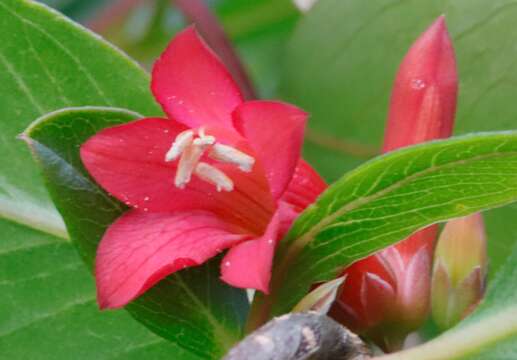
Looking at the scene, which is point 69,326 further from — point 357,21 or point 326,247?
point 357,21

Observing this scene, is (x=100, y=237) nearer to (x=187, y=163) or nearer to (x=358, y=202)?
(x=187, y=163)

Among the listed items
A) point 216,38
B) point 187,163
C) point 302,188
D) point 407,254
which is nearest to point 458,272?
point 407,254

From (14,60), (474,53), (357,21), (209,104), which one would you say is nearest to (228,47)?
(357,21)

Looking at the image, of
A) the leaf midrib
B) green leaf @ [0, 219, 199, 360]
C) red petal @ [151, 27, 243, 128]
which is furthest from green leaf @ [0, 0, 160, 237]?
the leaf midrib

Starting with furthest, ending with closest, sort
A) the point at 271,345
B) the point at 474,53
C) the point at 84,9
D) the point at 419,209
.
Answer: the point at 84,9 → the point at 474,53 → the point at 419,209 → the point at 271,345

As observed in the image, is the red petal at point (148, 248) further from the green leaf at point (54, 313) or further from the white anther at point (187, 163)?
the green leaf at point (54, 313)
